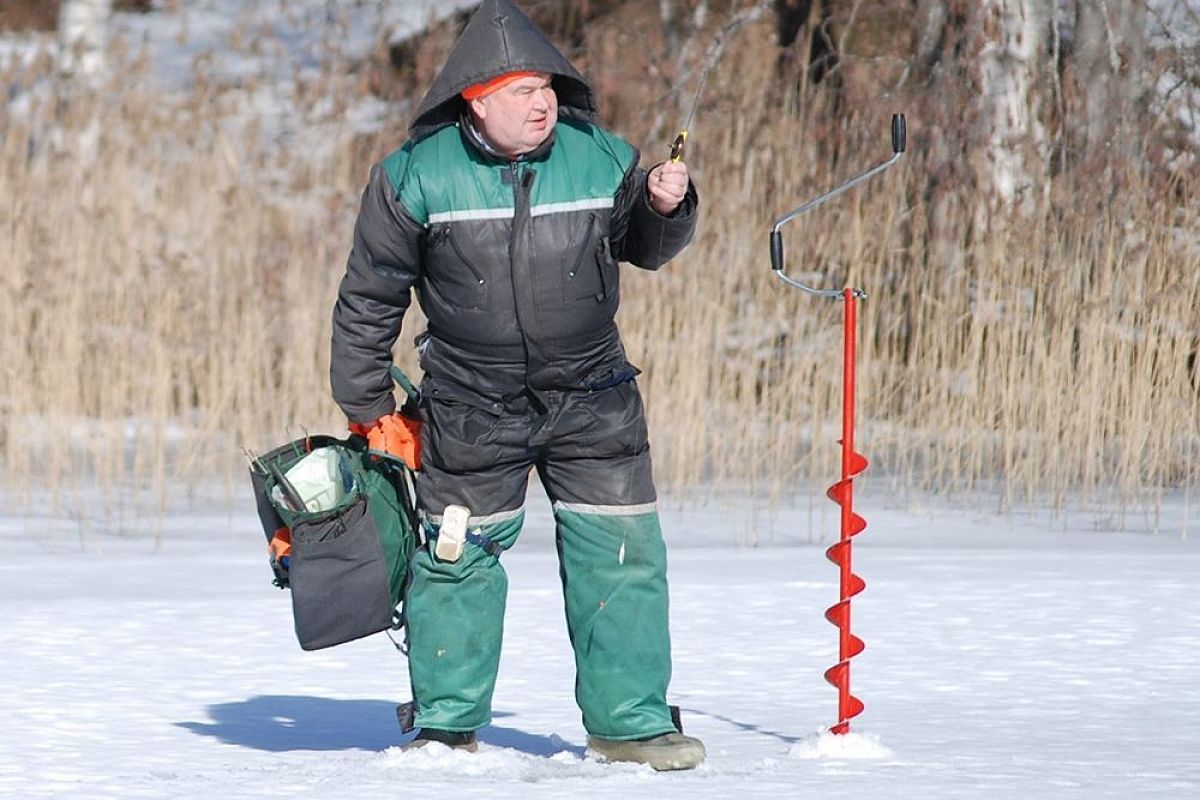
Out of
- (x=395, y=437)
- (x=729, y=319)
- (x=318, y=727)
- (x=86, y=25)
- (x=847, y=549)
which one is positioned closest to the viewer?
(x=395, y=437)

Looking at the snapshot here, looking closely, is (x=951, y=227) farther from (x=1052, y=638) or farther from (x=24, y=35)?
(x=24, y=35)

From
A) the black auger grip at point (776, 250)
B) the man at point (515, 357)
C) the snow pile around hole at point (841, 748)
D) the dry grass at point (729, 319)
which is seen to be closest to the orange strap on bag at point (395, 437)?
the man at point (515, 357)

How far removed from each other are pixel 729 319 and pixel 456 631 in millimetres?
5000

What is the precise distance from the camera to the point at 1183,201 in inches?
300

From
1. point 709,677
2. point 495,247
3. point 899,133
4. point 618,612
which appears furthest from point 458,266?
point 709,677

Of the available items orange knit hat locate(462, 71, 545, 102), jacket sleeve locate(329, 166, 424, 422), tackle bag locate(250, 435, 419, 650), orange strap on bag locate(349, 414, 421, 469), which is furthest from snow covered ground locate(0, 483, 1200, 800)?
orange knit hat locate(462, 71, 545, 102)

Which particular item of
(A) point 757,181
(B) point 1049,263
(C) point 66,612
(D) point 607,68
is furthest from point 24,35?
(C) point 66,612

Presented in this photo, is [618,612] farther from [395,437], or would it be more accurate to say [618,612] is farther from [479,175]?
A: [479,175]

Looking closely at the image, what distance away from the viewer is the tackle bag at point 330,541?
3617 millimetres

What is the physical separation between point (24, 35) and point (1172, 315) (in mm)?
12800

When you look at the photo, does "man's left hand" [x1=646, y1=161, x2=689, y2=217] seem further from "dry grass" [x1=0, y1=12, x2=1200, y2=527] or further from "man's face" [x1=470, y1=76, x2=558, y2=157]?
"dry grass" [x1=0, y1=12, x2=1200, y2=527]

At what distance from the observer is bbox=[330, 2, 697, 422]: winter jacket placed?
3426mm

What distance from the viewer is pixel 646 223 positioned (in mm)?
3486

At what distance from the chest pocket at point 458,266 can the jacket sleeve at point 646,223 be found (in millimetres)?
245
